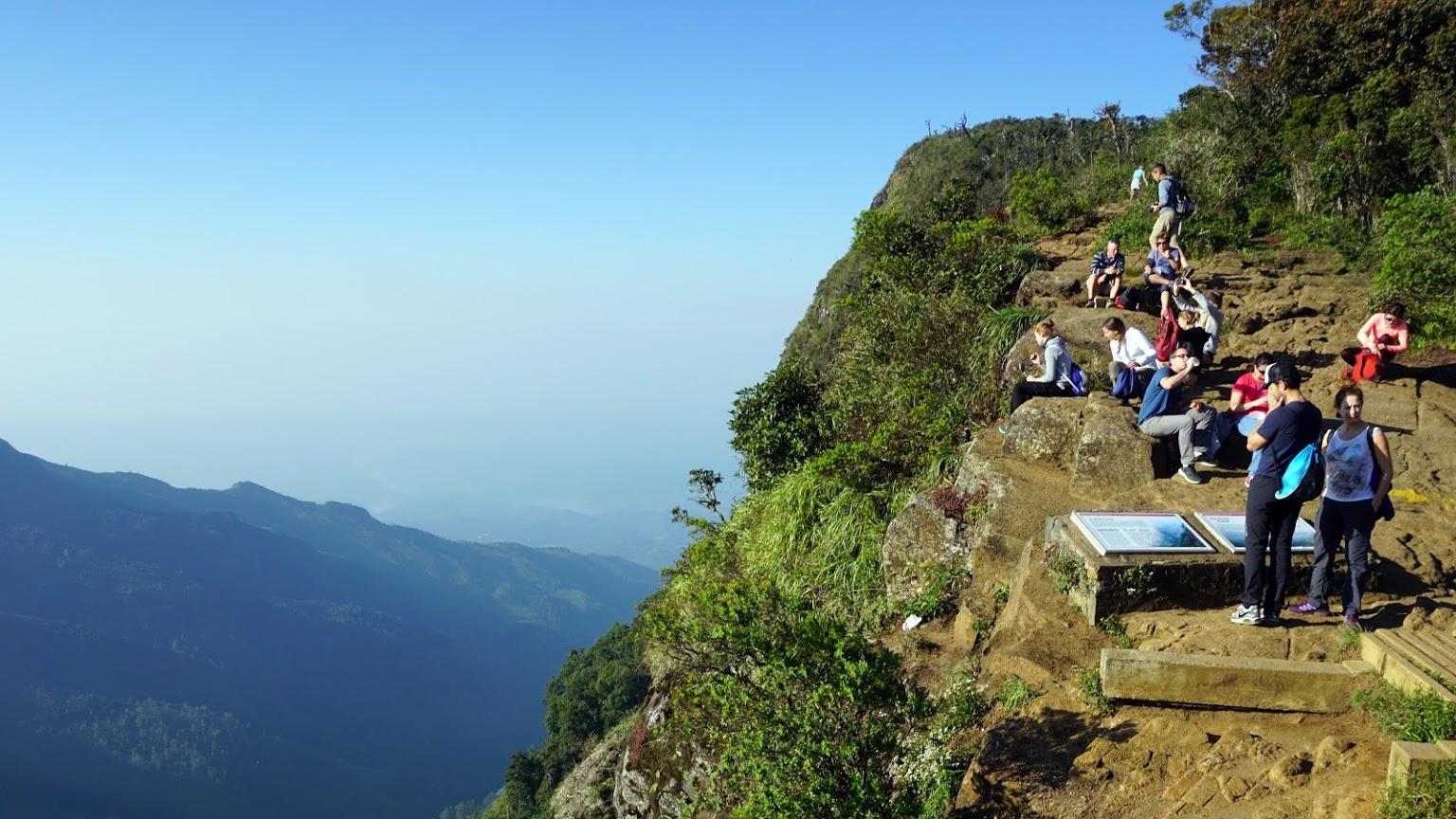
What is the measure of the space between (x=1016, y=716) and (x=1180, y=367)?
4282 mm

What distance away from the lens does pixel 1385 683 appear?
16.4 ft

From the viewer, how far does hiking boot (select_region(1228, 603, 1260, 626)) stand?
18.7 ft

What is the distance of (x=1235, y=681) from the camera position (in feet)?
16.8

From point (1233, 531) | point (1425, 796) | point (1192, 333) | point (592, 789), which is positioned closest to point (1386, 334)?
point (1192, 333)

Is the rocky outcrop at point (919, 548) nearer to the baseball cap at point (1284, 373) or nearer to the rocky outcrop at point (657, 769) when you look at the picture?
the rocky outcrop at point (657, 769)

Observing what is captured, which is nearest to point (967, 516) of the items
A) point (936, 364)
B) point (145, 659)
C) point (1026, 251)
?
point (936, 364)

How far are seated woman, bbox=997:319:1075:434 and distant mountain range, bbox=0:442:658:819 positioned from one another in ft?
421

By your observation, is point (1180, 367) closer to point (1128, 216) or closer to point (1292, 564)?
point (1292, 564)

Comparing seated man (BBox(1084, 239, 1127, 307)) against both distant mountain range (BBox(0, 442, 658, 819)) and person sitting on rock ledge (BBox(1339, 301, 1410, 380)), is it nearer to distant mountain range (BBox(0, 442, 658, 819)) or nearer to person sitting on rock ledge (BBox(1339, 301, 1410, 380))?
person sitting on rock ledge (BBox(1339, 301, 1410, 380))

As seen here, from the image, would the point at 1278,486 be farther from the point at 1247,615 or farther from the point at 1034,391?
the point at 1034,391

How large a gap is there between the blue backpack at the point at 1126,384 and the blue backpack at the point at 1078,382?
375mm

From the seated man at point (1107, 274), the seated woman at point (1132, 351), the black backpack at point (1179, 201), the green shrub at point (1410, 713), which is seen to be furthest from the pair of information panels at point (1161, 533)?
the black backpack at point (1179, 201)

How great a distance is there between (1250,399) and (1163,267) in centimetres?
393

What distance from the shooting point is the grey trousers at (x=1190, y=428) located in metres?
7.90
